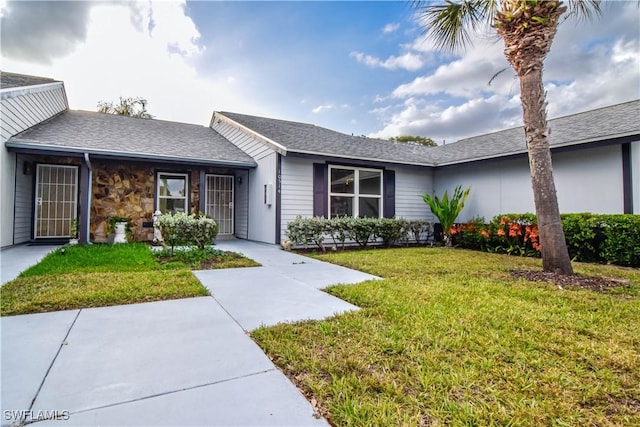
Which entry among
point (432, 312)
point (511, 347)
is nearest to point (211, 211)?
point (432, 312)

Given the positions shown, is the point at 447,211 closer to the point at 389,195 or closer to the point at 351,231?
the point at 389,195

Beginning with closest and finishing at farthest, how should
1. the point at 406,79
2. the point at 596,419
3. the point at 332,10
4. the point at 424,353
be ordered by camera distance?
the point at 596,419
the point at 424,353
the point at 332,10
the point at 406,79

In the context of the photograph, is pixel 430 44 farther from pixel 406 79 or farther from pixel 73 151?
pixel 73 151

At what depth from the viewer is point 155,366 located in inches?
83.7

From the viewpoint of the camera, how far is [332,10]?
887cm

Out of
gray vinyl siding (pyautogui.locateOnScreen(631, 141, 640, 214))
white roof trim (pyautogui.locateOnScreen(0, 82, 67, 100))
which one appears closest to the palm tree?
gray vinyl siding (pyautogui.locateOnScreen(631, 141, 640, 214))

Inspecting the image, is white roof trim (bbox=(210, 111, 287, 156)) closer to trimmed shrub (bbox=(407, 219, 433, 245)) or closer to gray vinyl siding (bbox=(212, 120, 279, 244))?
gray vinyl siding (bbox=(212, 120, 279, 244))

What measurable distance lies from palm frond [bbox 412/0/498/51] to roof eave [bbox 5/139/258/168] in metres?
6.08

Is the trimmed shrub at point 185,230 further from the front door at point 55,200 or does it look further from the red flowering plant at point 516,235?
the red flowering plant at point 516,235

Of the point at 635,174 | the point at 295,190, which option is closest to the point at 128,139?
the point at 295,190

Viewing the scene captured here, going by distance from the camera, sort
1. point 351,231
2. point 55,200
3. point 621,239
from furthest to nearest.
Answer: point 55,200, point 351,231, point 621,239

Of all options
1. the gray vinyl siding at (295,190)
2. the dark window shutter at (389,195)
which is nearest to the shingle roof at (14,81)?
the gray vinyl siding at (295,190)

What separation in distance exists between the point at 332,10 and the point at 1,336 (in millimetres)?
9740

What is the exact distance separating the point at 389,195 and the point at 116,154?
26.2ft
